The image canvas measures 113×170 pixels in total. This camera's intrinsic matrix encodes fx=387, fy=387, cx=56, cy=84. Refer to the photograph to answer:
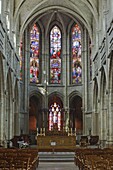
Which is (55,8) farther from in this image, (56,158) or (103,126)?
(56,158)

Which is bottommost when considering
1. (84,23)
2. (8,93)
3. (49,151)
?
(49,151)

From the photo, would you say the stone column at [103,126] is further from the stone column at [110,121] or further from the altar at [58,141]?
the stone column at [110,121]

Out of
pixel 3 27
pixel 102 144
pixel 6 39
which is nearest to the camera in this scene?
pixel 3 27

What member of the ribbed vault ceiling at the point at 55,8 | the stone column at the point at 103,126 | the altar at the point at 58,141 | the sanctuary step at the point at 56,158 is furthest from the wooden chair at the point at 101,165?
the ribbed vault ceiling at the point at 55,8

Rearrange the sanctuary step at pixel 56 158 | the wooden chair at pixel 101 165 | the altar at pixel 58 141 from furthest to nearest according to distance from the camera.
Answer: the altar at pixel 58 141 < the sanctuary step at pixel 56 158 < the wooden chair at pixel 101 165

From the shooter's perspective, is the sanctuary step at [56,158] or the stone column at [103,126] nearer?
the sanctuary step at [56,158]

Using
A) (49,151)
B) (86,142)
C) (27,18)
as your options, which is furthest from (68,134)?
(27,18)

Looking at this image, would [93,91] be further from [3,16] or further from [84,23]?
[3,16]

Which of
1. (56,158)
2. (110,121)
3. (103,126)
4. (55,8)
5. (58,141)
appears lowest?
(56,158)

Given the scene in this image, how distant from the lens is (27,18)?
154ft

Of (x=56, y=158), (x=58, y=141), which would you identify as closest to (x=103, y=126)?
(x=58, y=141)

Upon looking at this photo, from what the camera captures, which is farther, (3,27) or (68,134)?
(68,134)

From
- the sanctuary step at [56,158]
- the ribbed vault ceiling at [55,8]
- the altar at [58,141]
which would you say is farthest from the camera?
the ribbed vault ceiling at [55,8]

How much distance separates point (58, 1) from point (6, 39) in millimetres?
14417
